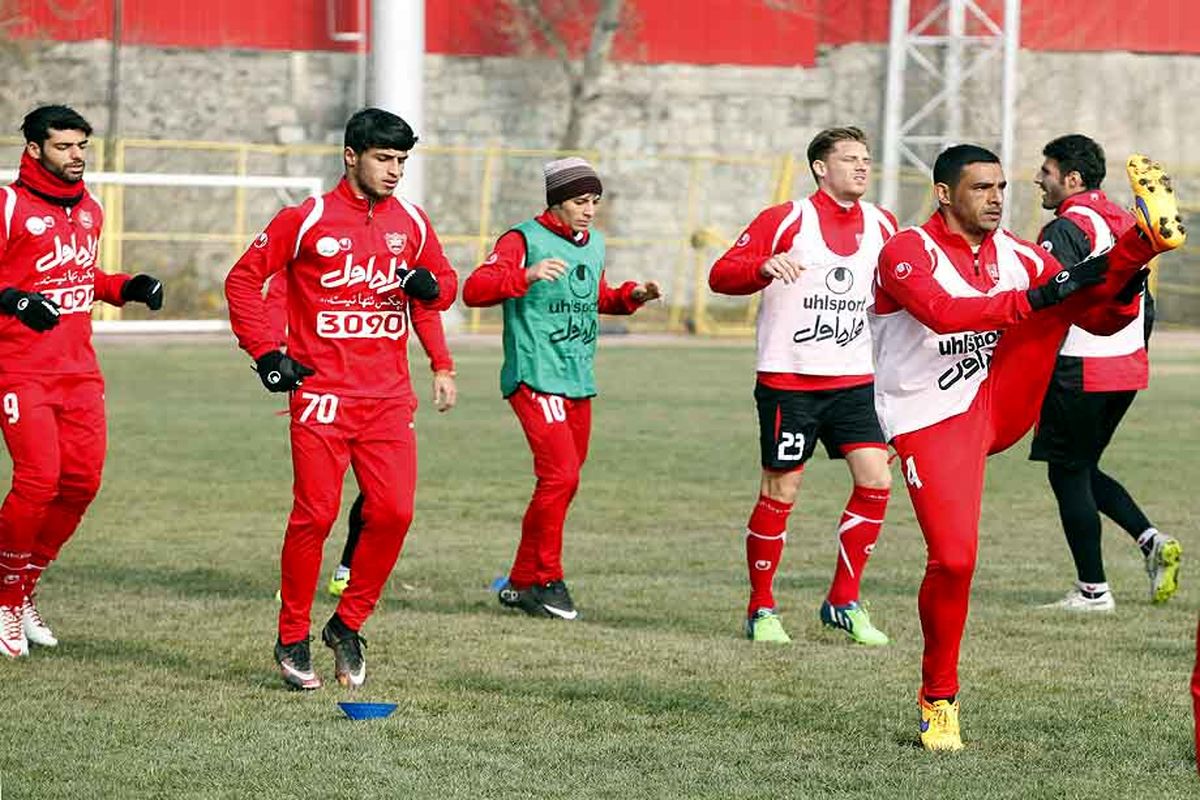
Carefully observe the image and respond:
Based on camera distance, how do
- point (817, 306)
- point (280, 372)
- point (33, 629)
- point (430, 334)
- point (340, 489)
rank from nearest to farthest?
1. point (280, 372)
2. point (340, 489)
3. point (430, 334)
4. point (33, 629)
5. point (817, 306)

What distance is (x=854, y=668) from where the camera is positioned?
841 cm

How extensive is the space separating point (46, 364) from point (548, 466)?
2.39 m

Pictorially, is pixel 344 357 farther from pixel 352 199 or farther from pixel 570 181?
pixel 570 181

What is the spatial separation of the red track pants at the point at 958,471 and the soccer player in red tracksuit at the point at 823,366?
2.10m

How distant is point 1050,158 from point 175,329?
23.1 metres

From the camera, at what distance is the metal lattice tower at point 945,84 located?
121 feet

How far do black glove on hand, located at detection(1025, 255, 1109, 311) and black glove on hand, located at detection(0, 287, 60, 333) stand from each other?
3.68 m

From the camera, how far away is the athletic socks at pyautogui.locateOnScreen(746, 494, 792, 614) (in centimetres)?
923

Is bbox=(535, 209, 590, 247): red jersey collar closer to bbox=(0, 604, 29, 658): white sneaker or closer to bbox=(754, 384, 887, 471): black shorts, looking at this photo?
bbox=(754, 384, 887, 471): black shorts

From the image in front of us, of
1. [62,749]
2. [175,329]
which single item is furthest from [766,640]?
[175,329]

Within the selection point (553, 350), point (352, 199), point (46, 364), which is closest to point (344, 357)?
point (352, 199)

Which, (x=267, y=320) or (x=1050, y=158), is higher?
(x=1050, y=158)

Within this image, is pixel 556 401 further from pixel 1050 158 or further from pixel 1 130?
pixel 1 130

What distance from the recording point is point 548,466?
394 inches
